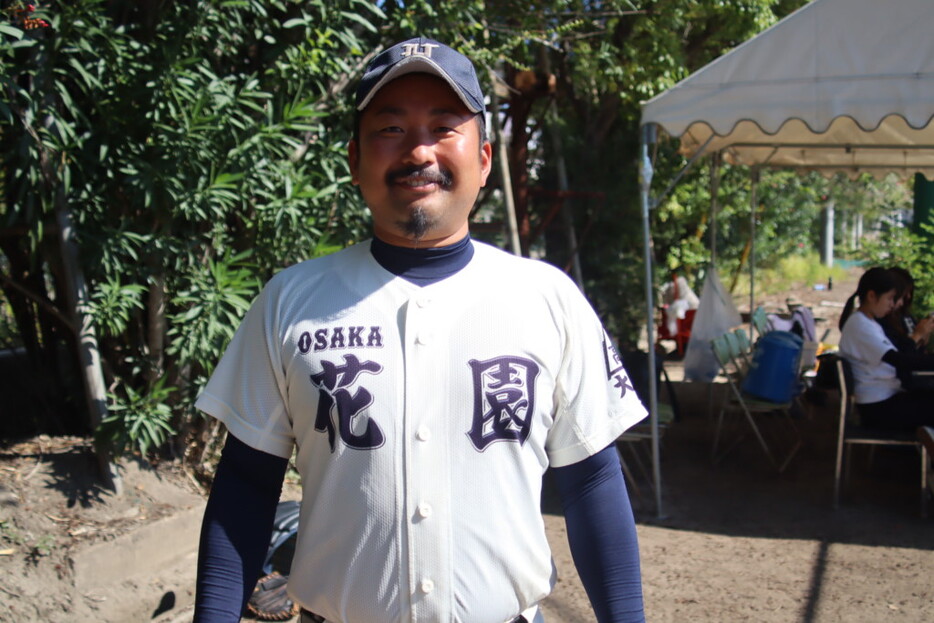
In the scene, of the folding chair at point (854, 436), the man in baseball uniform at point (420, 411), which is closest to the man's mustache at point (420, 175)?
the man in baseball uniform at point (420, 411)

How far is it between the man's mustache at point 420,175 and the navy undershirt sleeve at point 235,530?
0.55 metres

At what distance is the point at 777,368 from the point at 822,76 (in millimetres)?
2304

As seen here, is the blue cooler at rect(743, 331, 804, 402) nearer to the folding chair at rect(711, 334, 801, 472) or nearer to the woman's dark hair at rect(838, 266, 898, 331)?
the folding chair at rect(711, 334, 801, 472)

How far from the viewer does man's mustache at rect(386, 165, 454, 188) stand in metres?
1.51

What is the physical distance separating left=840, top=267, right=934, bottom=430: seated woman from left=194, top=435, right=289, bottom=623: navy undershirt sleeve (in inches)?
198

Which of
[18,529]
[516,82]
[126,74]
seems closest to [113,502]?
[18,529]

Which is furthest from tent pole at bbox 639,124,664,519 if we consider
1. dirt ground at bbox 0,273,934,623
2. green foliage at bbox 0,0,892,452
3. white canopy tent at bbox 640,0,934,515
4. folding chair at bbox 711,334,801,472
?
green foliage at bbox 0,0,892,452

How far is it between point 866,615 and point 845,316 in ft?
9.71

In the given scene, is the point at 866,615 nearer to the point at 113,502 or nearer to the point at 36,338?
the point at 113,502

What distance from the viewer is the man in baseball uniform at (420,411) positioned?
1448 millimetres

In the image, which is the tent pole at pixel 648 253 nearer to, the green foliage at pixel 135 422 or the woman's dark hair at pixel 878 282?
the woman's dark hair at pixel 878 282

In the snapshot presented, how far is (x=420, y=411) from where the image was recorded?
1.45m

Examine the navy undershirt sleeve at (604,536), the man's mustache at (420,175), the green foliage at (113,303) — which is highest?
the man's mustache at (420,175)

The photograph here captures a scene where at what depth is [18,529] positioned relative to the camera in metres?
3.72
